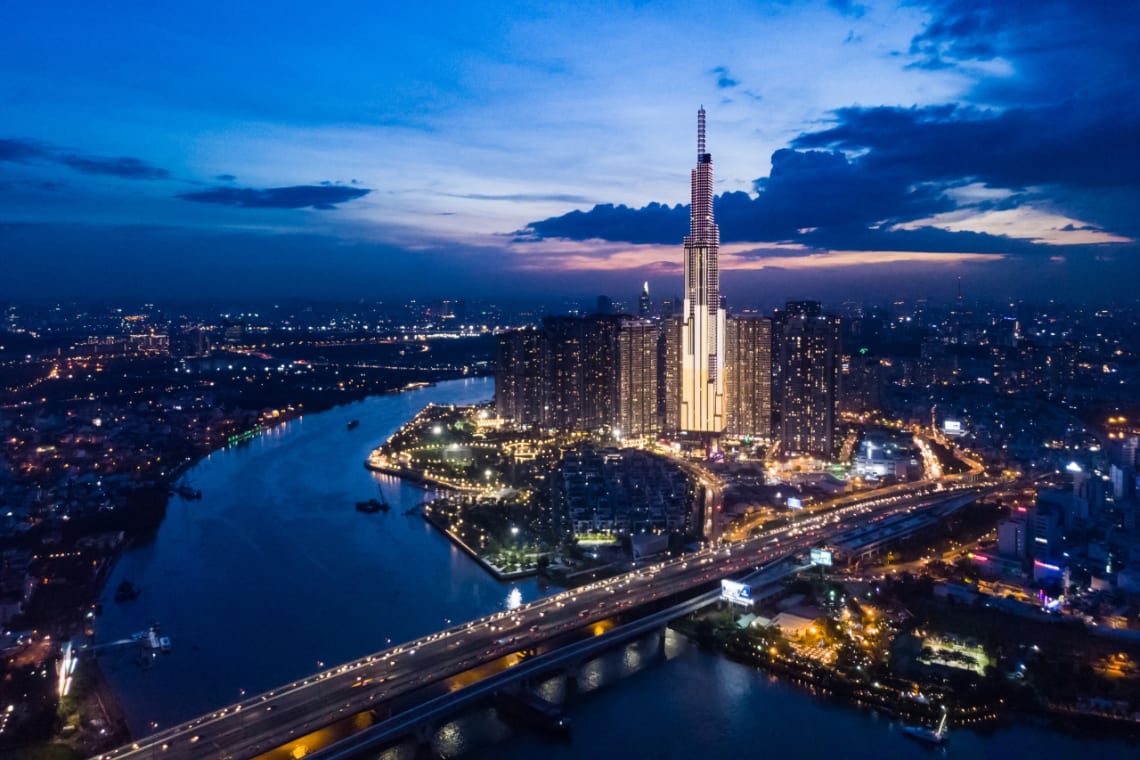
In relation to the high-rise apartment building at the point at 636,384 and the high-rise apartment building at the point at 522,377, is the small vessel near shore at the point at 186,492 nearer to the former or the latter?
the high-rise apartment building at the point at 522,377

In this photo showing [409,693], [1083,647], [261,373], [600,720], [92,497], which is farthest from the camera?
[261,373]

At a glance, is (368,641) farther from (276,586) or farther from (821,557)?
(821,557)

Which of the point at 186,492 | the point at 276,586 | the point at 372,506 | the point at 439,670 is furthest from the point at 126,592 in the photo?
the point at 186,492

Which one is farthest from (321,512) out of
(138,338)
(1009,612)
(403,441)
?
(138,338)

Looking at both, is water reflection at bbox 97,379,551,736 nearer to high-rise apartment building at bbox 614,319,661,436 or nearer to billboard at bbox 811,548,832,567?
billboard at bbox 811,548,832,567

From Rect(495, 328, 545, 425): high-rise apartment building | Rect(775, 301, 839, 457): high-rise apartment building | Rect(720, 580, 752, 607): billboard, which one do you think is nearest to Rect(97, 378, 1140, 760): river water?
Rect(720, 580, 752, 607): billboard

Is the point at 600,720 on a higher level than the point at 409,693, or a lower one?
lower

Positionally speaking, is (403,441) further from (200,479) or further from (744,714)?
(744,714)
